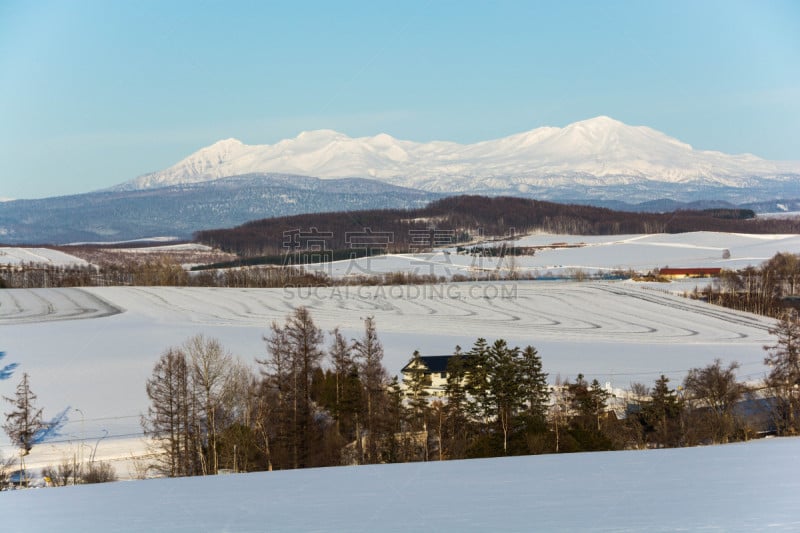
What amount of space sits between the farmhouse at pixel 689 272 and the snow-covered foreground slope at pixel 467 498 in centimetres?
4652

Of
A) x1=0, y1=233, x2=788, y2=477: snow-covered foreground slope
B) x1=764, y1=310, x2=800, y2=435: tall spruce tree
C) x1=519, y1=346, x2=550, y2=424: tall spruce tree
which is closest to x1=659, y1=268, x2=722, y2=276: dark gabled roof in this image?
x1=0, y1=233, x2=788, y2=477: snow-covered foreground slope

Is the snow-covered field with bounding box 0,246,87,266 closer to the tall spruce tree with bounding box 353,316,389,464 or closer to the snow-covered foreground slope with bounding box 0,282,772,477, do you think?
the snow-covered foreground slope with bounding box 0,282,772,477

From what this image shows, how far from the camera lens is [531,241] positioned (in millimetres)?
79625

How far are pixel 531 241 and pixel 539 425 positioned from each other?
66.8m

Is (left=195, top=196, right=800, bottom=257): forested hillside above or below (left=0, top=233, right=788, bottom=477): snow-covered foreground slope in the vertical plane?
above

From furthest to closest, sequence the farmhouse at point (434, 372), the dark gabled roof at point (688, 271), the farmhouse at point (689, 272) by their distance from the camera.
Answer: the dark gabled roof at point (688, 271) → the farmhouse at point (689, 272) → the farmhouse at point (434, 372)

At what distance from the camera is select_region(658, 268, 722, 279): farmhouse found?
Answer: 5198 cm

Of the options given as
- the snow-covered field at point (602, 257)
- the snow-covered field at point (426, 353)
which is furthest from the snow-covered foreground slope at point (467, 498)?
the snow-covered field at point (602, 257)

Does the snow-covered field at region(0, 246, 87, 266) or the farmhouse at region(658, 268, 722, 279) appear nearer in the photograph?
the farmhouse at region(658, 268, 722, 279)

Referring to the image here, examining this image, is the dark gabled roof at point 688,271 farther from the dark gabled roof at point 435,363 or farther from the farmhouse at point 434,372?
the farmhouse at point 434,372

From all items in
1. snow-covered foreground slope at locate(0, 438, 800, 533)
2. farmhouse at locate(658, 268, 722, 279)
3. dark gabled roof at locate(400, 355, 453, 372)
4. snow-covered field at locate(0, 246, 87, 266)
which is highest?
snow-covered foreground slope at locate(0, 438, 800, 533)

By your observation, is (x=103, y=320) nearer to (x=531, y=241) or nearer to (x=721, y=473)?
(x=721, y=473)

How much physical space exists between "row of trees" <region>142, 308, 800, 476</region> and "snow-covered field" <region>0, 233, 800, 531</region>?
1.81 meters

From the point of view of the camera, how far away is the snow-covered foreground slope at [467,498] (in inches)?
208
